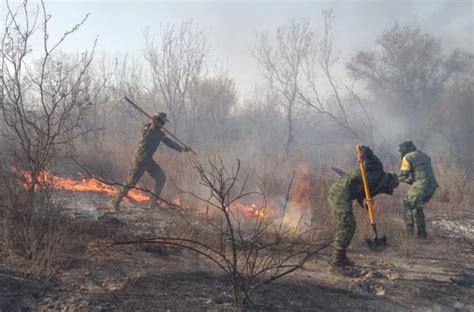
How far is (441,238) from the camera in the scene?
7559mm

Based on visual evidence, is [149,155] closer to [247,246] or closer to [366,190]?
[247,246]

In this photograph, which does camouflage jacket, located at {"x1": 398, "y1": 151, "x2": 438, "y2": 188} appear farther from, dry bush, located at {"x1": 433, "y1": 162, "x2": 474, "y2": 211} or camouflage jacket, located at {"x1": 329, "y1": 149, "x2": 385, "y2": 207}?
dry bush, located at {"x1": 433, "y1": 162, "x2": 474, "y2": 211}

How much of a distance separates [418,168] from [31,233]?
6.25m

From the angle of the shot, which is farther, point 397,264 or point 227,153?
point 227,153

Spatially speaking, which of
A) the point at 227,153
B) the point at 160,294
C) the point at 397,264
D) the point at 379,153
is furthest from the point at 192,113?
the point at 160,294

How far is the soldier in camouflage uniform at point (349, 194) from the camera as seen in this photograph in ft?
17.1

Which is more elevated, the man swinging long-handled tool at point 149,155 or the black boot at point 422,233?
the man swinging long-handled tool at point 149,155

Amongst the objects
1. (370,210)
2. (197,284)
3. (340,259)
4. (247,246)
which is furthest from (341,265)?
(197,284)

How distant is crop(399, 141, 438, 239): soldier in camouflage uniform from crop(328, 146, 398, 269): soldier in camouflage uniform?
2.47m

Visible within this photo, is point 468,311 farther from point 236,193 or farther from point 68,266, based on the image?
point 236,193

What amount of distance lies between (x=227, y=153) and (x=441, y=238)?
9.92m

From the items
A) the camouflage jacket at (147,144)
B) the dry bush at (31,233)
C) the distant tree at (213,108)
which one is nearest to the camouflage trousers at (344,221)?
the dry bush at (31,233)

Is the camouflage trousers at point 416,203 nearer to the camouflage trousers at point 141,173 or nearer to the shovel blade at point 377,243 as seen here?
the shovel blade at point 377,243

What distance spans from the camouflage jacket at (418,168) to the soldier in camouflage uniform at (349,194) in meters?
2.49
